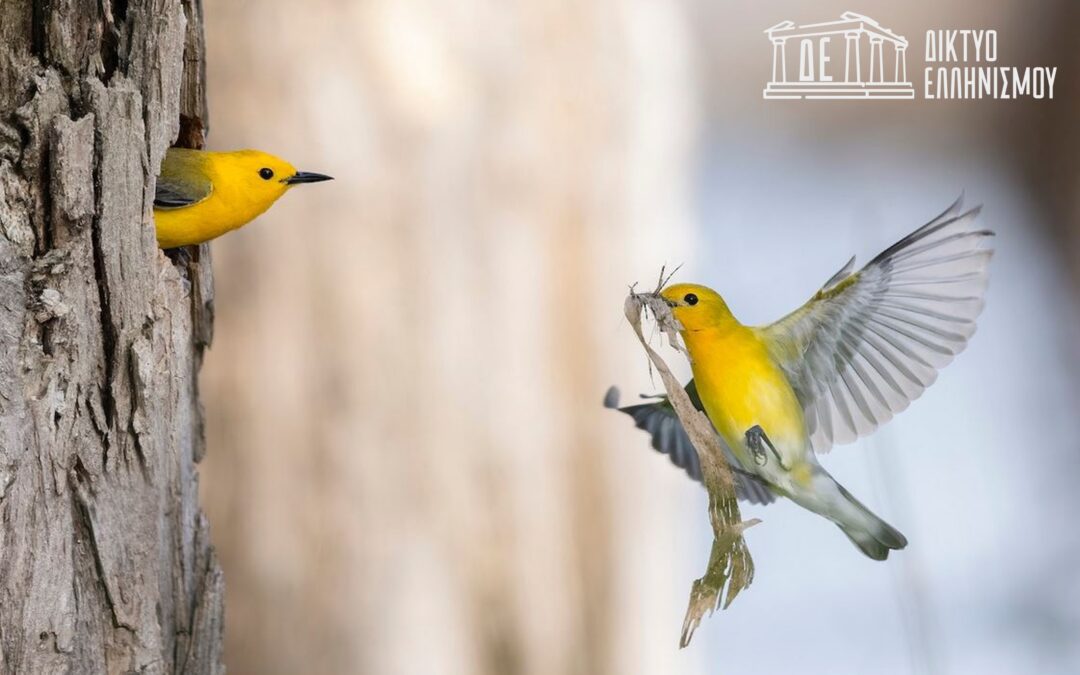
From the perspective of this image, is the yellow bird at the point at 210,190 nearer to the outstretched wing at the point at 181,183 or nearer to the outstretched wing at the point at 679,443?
the outstretched wing at the point at 181,183

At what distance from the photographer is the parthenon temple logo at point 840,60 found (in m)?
0.78

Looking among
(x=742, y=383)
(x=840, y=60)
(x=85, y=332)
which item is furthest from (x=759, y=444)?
(x=85, y=332)

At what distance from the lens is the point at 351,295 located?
0.94 m

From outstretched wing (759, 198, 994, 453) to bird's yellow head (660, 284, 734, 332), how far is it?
0.12ft

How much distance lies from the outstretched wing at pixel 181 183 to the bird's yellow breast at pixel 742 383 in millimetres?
347

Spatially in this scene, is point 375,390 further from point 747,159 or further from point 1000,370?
point 1000,370

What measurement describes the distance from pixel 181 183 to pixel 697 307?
1.19ft

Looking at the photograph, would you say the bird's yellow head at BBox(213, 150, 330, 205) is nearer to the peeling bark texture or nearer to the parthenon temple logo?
the peeling bark texture

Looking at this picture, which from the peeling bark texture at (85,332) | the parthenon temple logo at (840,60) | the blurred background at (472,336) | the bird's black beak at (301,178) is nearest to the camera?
the peeling bark texture at (85,332)

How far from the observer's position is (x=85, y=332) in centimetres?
59

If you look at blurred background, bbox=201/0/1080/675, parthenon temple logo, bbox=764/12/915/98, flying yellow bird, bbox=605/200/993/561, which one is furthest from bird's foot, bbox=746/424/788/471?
parthenon temple logo, bbox=764/12/915/98

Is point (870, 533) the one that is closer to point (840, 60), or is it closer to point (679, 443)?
point (679, 443)

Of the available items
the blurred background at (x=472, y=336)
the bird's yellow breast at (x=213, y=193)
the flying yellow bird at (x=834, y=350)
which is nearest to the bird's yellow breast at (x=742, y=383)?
the flying yellow bird at (x=834, y=350)

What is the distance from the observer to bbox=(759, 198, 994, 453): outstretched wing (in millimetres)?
627
